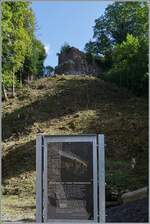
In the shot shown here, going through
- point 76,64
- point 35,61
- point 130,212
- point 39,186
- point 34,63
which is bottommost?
point 130,212

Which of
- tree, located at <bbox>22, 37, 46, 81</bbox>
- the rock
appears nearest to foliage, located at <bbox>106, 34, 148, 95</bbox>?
tree, located at <bbox>22, 37, 46, 81</bbox>

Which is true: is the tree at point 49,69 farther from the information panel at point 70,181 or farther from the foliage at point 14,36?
the information panel at point 70,181

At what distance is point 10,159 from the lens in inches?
603

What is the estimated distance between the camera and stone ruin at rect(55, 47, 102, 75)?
86.2 ft

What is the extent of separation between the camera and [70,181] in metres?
5.32

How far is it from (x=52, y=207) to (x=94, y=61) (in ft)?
69.8

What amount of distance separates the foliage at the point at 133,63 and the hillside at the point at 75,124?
539mm

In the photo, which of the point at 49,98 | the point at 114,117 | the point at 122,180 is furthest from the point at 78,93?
the point at 122,180

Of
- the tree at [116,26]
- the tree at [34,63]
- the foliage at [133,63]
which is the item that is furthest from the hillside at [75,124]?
the tree at [116,26]

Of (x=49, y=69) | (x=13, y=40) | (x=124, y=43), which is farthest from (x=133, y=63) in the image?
(x=49, y=69)

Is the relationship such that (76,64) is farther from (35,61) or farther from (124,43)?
(124,43)

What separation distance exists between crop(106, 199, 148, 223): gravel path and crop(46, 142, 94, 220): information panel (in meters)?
2.25

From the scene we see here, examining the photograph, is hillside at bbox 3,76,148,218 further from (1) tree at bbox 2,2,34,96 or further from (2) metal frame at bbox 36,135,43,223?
(2) metal frame at bbox 36,135,43,223

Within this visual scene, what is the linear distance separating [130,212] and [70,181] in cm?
309
